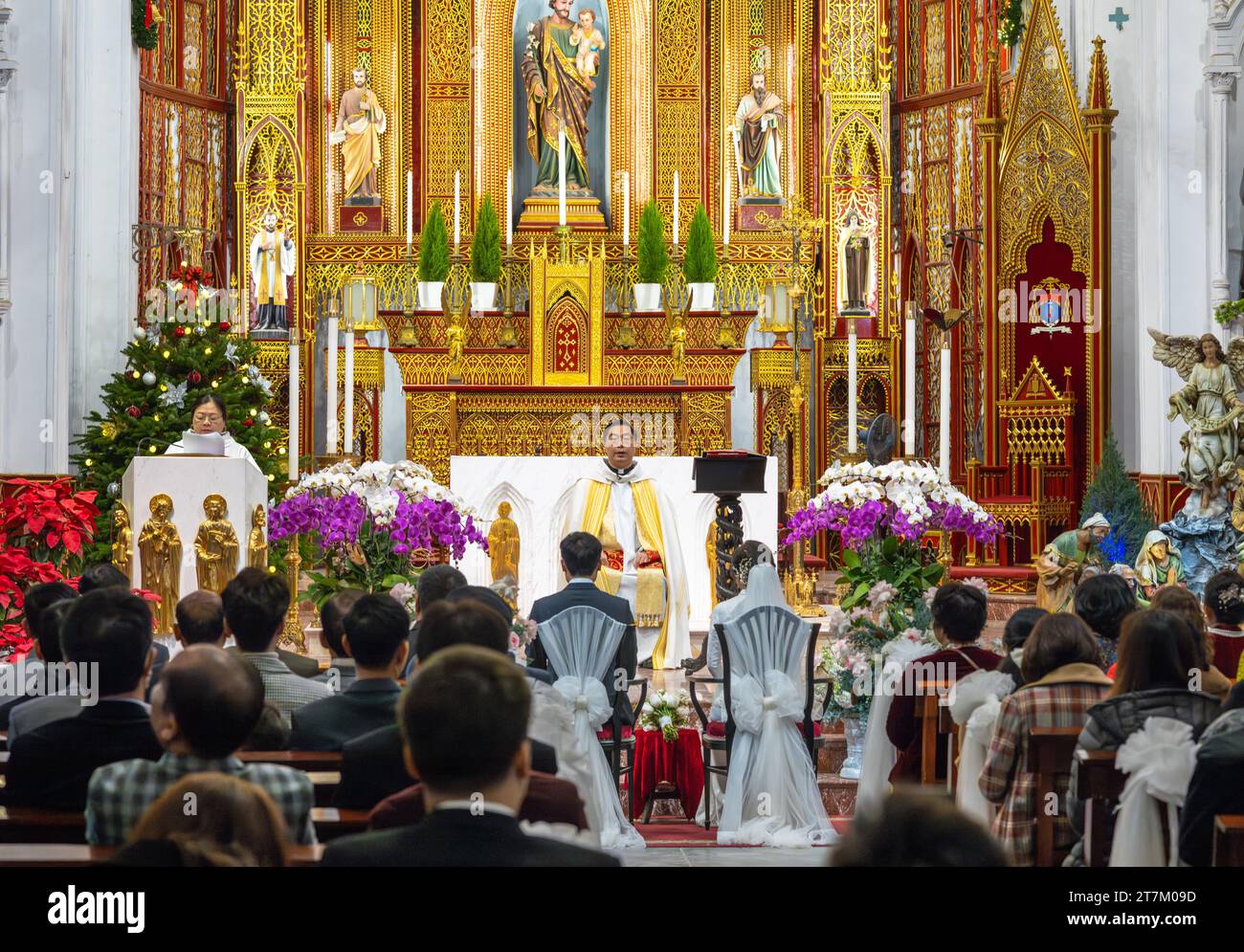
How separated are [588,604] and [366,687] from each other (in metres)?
2.53

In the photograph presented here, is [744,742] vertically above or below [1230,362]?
below

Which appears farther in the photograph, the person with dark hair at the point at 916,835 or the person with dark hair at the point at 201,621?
the person with dark hair at the point at 201,621

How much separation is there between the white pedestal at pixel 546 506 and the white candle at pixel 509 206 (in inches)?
189

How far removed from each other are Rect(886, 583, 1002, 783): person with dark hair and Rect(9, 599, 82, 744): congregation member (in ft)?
9.60

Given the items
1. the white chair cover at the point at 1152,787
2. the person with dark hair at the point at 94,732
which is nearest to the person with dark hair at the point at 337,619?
the person with dark hair at the point at 94,732

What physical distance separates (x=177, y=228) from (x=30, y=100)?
173cm

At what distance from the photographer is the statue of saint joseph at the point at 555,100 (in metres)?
17.0

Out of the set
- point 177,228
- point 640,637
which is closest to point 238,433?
point 177,228

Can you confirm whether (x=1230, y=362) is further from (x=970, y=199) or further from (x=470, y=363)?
(x=470, y=363)

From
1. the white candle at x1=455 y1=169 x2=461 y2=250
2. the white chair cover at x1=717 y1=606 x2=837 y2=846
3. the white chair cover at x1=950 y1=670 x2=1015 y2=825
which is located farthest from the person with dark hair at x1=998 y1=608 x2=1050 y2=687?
the white candle at x1=455 y1=169 x2=461 y2=250

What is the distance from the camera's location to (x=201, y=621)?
A: 5.33 m

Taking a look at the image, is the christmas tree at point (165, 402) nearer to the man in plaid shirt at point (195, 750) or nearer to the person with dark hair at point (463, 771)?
→ the man in plaid shirt at point (195, 750)

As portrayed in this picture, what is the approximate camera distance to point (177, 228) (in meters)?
14.0

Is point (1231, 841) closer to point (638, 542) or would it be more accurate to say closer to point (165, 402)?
point (638, 542)
